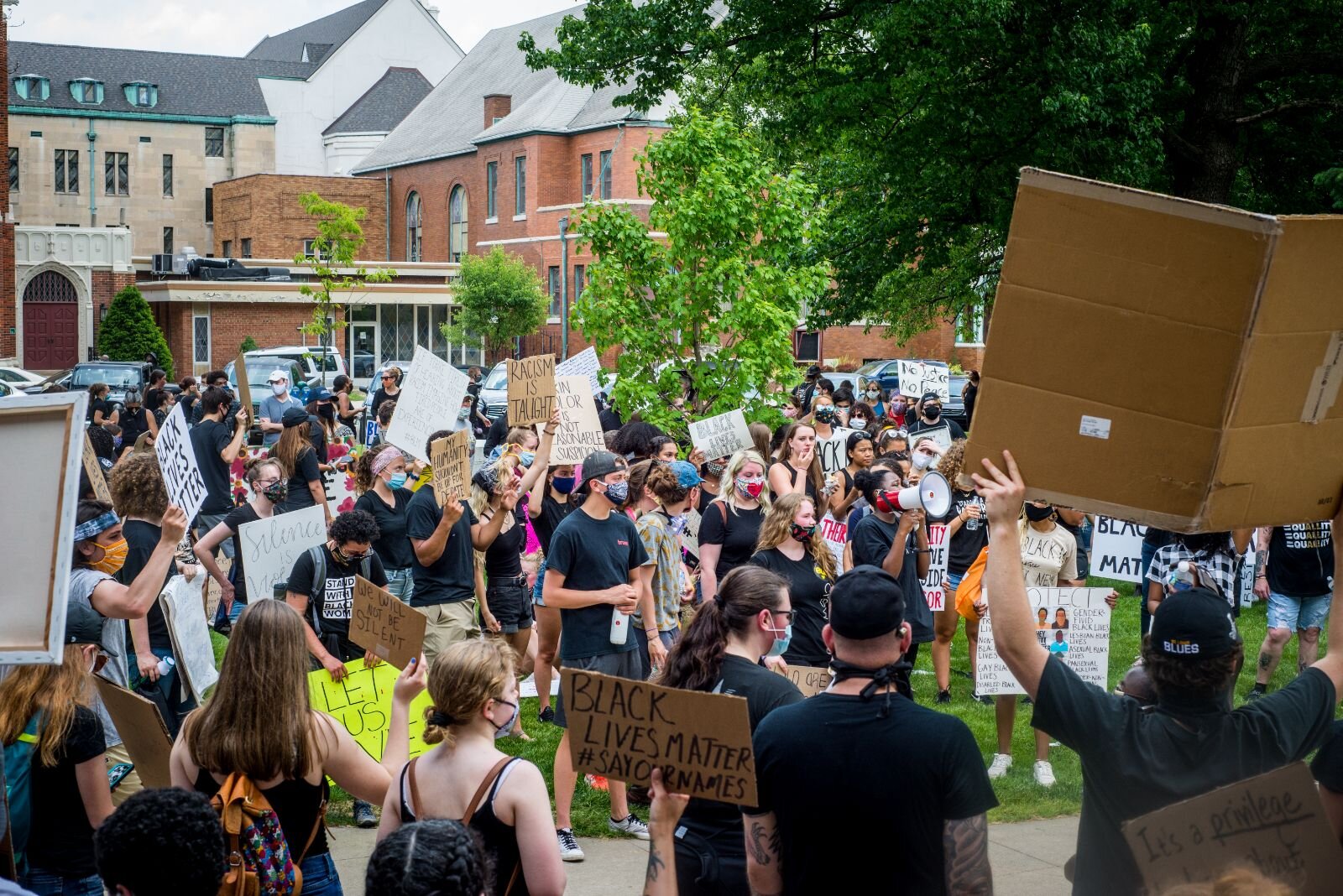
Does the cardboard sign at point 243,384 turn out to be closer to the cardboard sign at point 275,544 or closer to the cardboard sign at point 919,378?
the cardboard sign at point 275,544

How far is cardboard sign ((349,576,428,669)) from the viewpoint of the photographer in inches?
233

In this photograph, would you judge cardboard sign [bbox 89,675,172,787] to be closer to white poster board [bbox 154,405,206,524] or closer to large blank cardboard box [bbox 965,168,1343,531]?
white poster board [bbox 154,405,206,524]

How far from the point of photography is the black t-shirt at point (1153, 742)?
128 inches

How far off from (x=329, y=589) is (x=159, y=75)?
7579 centimetres

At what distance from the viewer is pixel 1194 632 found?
328cm

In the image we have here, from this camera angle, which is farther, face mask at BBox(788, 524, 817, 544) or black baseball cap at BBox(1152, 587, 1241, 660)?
face mask at BBox(788, 524, 817, 544)

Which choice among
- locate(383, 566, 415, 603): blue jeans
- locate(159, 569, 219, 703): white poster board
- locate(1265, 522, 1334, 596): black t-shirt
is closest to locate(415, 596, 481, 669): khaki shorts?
locate(383, 566, 415, 603): blue jeans

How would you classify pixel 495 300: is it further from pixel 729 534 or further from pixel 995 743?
pixel 995 743

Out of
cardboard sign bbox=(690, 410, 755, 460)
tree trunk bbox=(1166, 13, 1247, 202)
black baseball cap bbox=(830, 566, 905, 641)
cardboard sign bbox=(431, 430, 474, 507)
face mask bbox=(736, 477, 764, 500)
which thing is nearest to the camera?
black baseball cap bbox=(830, 566, 905, 641)

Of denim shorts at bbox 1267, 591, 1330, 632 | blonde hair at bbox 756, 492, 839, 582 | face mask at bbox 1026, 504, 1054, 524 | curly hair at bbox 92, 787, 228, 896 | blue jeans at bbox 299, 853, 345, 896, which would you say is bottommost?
denim shorts at bbox 1267, 591, 1330, 632

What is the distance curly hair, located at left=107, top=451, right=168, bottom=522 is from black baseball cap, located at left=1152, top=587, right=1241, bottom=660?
5214 mm

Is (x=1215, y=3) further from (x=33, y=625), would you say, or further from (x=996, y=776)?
(x=33, y=625)

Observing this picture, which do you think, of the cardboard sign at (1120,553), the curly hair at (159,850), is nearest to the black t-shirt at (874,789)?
the curly hair at (159,850)

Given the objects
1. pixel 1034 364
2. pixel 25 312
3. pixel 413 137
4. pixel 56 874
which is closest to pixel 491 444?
pixel 56 874
